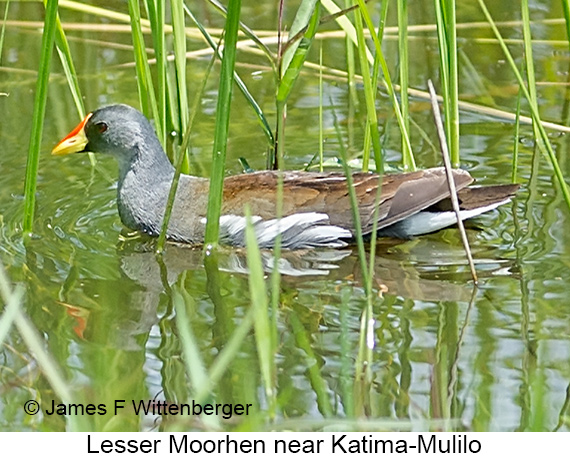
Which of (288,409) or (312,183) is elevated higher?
(312,183)

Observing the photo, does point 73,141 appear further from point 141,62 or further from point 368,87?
point 368,87

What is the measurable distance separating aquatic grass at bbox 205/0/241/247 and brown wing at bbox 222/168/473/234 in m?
0.43

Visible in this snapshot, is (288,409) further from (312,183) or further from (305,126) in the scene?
(305,126)

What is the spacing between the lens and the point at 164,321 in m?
4.57

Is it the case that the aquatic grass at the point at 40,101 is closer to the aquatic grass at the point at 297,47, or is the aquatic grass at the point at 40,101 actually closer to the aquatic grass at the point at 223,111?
the aquatic grass at the point at 223,111

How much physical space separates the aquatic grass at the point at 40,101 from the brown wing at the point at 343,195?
3.11 ft

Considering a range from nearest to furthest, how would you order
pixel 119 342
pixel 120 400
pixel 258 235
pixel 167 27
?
pixel 120 400 < pixel 119 342 < pixel 258 235 < pixel 167 27

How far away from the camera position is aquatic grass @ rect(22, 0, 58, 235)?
14.7 ft

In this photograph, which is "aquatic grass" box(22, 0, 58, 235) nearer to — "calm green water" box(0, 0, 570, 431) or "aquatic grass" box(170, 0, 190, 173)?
"calm green water" box(0, 0, 570, 431)

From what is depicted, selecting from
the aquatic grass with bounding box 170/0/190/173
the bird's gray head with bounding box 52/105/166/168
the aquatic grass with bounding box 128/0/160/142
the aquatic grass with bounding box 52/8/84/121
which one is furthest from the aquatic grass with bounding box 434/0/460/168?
the aquatic grass with bounding box 52/8/84/121
